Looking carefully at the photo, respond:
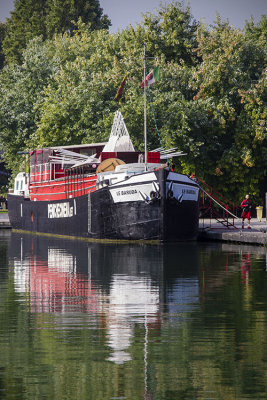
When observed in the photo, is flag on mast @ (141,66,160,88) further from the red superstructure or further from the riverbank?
the riverbank

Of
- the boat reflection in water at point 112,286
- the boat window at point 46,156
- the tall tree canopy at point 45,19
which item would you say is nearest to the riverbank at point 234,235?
the boat reflection in water at point 112,286

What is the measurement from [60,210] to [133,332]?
3358 centimetres

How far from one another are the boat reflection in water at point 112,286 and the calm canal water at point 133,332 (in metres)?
0.02

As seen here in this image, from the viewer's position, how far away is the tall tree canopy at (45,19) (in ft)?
330

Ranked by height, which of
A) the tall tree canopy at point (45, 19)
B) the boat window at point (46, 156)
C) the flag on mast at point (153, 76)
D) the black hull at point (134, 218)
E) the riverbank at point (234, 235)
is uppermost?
the tall tree canopy at point (45, 19)

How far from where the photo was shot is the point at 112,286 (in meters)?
20.4

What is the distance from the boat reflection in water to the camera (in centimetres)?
1475

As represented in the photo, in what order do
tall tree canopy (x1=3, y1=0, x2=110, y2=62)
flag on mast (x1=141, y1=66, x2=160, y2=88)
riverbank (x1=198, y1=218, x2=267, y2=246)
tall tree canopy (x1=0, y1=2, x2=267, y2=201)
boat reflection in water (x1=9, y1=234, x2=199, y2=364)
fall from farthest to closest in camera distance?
tall tree canopy (x1=3, y1=0, x2=110, y2=62), tall tree canopy (x1=0, y1=2, x2=267, y2=201), flag on mast (x1=141, y1=66, x2=160, y2=88), riverbank (x1=198, y1=218, x2=267, y2=246), boat reflection in water (x1=9, y1=234, x2=199, y2=364)

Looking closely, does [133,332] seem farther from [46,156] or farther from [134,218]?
[46,156]

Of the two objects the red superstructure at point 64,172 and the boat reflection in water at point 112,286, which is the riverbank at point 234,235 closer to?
the boat reflection in water at point 112,286

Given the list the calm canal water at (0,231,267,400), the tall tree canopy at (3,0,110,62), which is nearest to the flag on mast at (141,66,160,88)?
the calm canal water at (0,231,267,400)

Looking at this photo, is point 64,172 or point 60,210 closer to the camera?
point 60,210

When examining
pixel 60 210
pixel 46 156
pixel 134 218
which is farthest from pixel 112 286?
pixel 46 156

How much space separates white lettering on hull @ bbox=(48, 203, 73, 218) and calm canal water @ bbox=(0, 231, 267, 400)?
19484 millimetres
